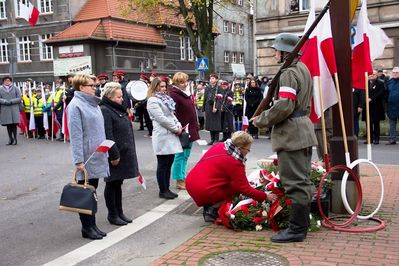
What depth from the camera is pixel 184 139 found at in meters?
8.12

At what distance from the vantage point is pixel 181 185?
8523mm

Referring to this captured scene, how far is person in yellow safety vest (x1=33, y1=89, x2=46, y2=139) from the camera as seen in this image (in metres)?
17.2

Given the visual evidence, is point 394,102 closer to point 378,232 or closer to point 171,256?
point 378,232

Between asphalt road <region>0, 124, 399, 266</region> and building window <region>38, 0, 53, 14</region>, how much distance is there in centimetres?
3046

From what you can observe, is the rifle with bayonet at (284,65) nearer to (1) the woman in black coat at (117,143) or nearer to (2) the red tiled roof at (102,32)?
(1) the woman in black coat at (117,143)

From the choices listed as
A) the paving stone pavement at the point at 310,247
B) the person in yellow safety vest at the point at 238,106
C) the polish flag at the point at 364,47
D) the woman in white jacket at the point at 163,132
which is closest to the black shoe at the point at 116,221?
the paving stone pavement at the point at 310,247

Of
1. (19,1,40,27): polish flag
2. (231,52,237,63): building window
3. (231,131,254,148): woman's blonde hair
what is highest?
(19,1,40,27): polish flag

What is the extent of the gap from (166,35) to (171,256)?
39.5 m

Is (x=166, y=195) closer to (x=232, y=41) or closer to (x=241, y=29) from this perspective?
(x=232, y=41)

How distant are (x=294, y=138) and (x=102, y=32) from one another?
33.4 m

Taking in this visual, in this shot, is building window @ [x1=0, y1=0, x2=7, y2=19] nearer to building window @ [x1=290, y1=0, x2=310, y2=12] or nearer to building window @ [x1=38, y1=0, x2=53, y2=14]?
building window @ [x1=38, y1=0, x2=53, y2=14]

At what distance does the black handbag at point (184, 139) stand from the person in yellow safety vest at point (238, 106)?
8.67 m

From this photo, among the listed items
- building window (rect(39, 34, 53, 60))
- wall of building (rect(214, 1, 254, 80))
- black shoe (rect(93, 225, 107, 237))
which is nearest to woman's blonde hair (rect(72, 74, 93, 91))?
black shoe (rect(93, 225, 107, 237))

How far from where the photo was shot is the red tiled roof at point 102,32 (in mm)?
36062
